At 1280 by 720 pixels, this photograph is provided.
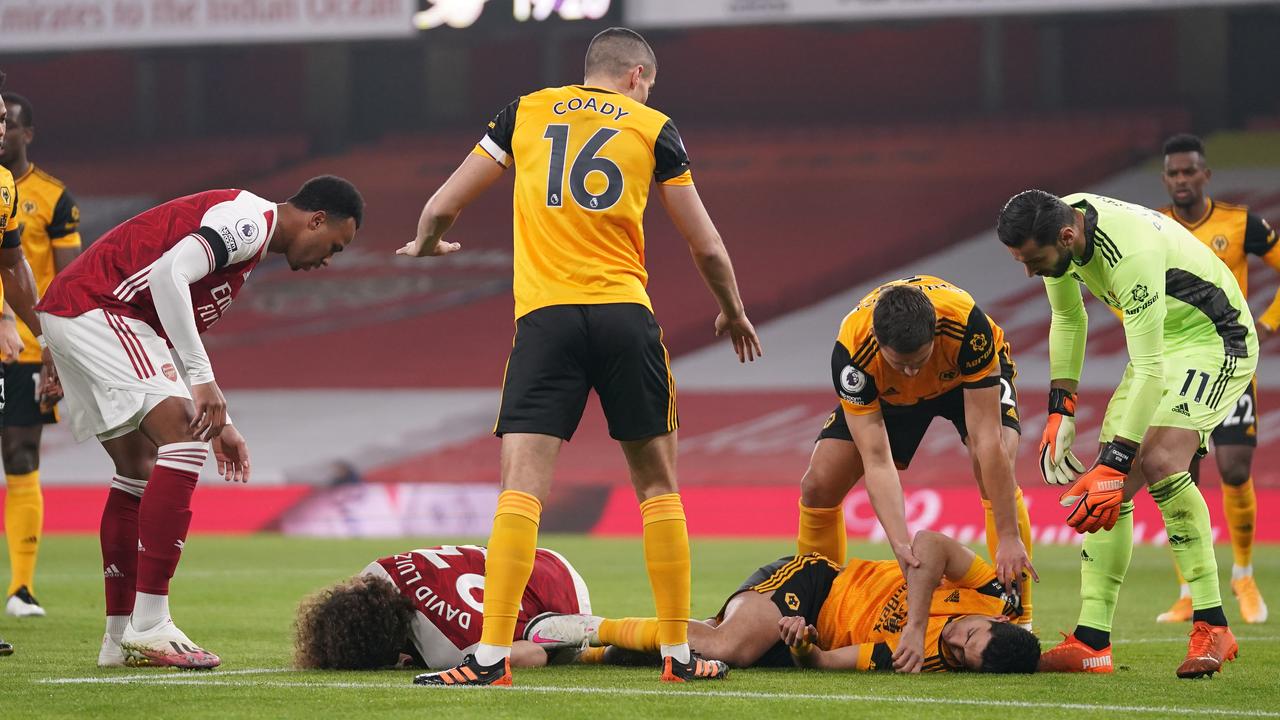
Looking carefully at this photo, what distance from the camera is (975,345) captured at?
5992mm

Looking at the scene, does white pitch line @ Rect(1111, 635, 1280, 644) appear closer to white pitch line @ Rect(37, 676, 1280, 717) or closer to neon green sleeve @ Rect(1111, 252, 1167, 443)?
neon green sleeve @ Rect(1111, 252, 1167, 443)

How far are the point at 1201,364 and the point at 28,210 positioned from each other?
6.33m

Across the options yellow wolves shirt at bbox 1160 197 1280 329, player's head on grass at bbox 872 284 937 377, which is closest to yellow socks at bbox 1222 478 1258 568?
yellow wolves shirt at bbox 1160 197 1280 329

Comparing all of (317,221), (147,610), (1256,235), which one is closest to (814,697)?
(147,610)

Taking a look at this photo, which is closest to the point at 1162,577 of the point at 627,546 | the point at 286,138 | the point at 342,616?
the point at 627,546

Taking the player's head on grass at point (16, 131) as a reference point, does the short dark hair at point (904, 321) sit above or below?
below

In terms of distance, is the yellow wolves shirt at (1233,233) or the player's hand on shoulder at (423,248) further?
the yellow wolves shirt at (1233,233)

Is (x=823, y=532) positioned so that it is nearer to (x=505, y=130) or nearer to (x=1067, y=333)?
(x=1067, y=333)

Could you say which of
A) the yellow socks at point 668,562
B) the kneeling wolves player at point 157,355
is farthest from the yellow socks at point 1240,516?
the kneeling wolves player at point 157,355

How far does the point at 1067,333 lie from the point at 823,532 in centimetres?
Result: 135

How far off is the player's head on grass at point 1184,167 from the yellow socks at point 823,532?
356 centimetres

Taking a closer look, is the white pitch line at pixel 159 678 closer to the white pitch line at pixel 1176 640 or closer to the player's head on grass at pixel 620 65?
the player's head on grass at pixel 620 65

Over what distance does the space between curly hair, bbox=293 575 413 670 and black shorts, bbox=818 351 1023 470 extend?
2007mm

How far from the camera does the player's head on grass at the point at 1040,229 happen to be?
18.7 ft
